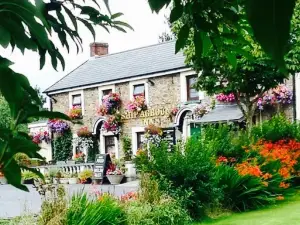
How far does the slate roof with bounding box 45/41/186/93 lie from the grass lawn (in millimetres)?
11618

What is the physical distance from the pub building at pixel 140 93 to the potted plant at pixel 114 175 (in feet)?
9.48

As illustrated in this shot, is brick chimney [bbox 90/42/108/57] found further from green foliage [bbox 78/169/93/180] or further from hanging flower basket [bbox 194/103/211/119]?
hanging flower basket [bbox 194/103/211/119]

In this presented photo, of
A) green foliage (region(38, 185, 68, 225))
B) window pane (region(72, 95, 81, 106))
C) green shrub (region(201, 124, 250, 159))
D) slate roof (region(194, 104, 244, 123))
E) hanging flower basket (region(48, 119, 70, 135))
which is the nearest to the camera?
green foliage (region(38, 185, 68, 225))

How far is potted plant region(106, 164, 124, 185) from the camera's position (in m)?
20.5

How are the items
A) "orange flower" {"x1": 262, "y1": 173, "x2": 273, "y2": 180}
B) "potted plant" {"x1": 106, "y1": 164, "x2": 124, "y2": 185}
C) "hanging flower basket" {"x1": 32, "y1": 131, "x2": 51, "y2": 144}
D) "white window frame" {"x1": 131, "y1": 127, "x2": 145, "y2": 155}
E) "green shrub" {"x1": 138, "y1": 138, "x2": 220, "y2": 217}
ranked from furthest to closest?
"hanging flower basket" {"x1": 32, "y1": 131, "x2": 51, "y2": 144} → "white window frame" {"x1": 131, "y1": 127, "x2": 145, "y2": 155} → "potted plant" {"x1": 106, "y1": 164, "x2": 124, "y2": 185} → "orange flower" {"x1": 262, "y1": 173, "x2": 273, "y2": 180} → "green shrub" {"x1": 138, "y1": 138, "x2": 220, "y2": 217}

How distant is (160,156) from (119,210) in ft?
9.67

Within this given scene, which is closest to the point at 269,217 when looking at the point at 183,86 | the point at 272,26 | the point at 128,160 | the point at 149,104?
the point at 272,26

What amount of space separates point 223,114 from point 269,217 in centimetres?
1038

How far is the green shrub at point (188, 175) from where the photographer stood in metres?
10.3

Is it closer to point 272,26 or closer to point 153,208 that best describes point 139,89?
point 153,208

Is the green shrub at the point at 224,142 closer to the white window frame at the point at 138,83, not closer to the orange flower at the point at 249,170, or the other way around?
the orange flower at the point at 249,170

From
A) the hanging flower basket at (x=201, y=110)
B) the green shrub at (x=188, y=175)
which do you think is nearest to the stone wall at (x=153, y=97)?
the hanging flower basket at (x=201, y=110)

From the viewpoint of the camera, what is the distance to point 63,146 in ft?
89.9

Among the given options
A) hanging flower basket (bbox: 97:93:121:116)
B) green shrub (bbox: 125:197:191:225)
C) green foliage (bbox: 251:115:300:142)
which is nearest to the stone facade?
hanging flower basket (bbox: 97:93:121:116)
